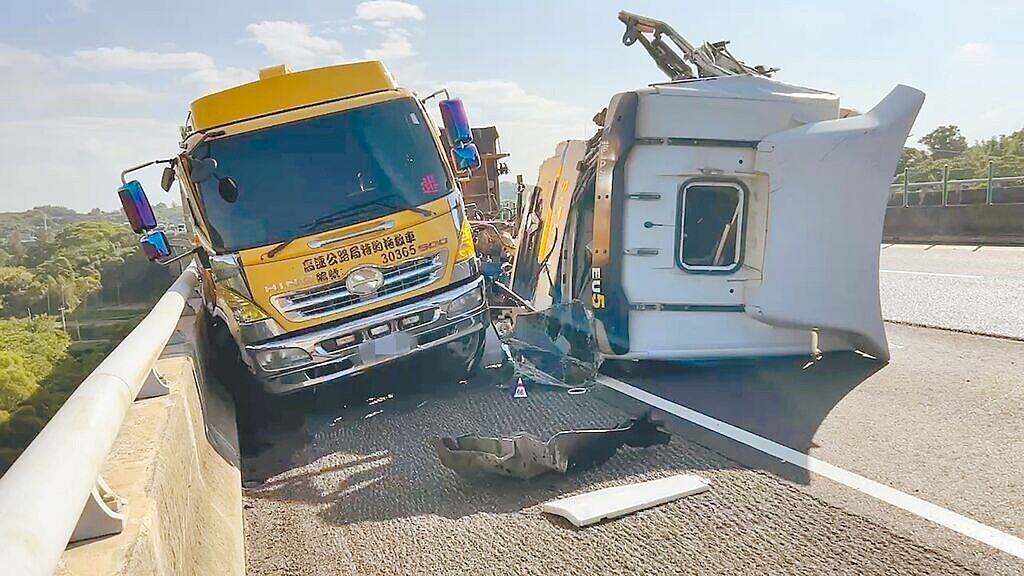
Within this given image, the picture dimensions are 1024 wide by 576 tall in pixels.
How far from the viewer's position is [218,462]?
4309 millimetres

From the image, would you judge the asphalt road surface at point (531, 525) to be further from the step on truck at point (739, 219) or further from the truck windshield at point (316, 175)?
the truck windshield at point (316, 175)

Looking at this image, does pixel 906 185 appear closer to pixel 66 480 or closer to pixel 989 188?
pixel 989 188

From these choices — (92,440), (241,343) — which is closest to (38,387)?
(241,343)

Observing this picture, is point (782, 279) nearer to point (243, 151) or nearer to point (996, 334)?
point (996, 334)

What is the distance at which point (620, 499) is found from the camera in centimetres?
402

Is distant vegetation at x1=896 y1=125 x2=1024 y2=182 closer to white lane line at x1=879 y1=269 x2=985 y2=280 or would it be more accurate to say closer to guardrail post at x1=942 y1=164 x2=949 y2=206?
guardrail post at x1=942 y1=164 x2=949 y2=206

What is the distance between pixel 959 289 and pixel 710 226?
6.14 metres

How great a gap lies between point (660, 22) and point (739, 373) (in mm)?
4785

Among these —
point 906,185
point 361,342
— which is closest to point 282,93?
point 361,342

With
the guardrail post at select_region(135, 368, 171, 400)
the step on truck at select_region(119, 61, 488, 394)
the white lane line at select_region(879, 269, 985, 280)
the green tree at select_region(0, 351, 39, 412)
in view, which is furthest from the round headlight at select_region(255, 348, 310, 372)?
the white lane line at select_region(879, 269, 985, 280)

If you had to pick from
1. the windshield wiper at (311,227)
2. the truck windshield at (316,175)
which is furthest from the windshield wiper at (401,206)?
the windshield wiper at (311,227)

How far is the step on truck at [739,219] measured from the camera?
20.9ft

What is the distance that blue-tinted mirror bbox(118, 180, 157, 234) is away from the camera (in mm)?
6484

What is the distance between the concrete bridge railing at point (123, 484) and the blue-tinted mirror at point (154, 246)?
2825 millimetres
